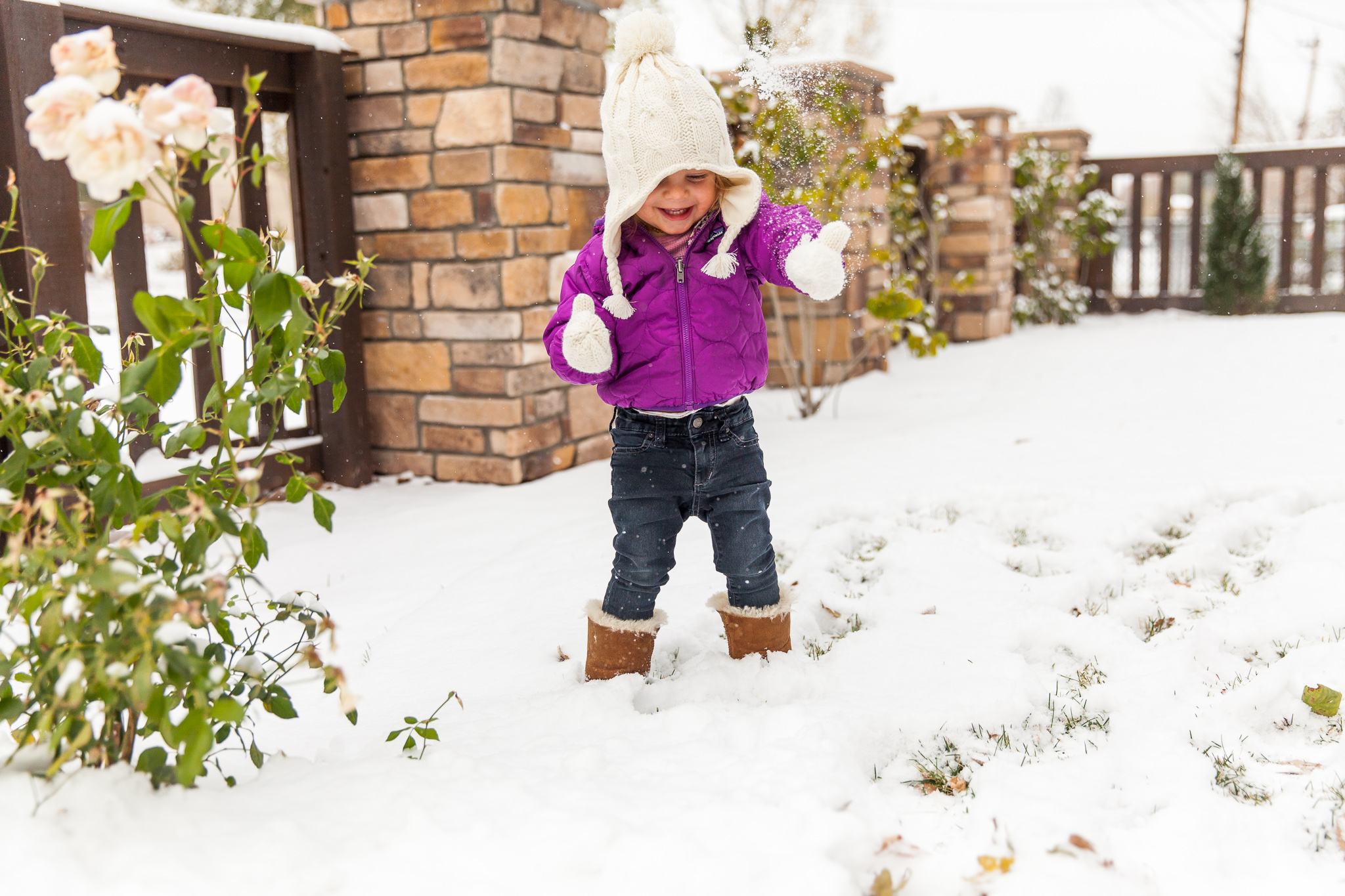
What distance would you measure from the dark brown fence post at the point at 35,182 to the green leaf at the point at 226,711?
1.98m

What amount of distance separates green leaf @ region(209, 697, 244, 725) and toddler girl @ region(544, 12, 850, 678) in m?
0.84

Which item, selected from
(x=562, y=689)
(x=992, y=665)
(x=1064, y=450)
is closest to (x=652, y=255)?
(x=562, y=689)

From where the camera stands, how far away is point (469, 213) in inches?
150

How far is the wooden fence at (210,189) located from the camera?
2.84 meters

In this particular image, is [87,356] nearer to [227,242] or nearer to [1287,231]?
[227,242]

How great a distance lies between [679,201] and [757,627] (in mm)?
881

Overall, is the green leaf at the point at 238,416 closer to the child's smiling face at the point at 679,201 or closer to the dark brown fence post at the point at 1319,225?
the child's smiling face at the point at 679,201

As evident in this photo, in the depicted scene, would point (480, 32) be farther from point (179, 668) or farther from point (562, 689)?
point (179, 668)

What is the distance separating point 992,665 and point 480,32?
2822 millimetres

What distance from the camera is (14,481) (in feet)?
4.69

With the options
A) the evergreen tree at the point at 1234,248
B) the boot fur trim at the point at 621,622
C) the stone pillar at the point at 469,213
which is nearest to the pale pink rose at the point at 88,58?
the boot fur trim at the point at 621,622

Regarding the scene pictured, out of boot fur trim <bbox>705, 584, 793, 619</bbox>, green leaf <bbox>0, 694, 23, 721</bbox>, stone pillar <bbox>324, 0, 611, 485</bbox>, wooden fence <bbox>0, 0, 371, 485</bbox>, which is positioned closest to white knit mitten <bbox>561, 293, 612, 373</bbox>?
boot fur trim <bbox>705, 584, 793, 619</bbox>

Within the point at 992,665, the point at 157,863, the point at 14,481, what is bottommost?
the point at 992,665

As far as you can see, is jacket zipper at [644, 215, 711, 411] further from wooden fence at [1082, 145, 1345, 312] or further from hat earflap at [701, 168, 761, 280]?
wooden fence at [1082, 145, 1345, 312]
